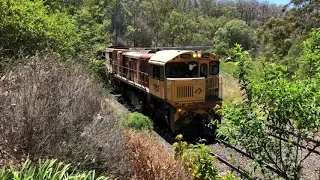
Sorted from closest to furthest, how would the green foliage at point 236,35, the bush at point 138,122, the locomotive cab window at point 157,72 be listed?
the bush at point 138,122, the locomotive cab window at point 157,72, the green foliage at point 236,35

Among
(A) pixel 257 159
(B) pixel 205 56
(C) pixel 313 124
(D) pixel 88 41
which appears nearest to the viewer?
(C) pixel 313 124

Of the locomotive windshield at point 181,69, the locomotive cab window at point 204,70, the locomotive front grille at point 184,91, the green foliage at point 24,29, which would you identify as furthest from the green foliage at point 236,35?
the green foliage at point 24,29

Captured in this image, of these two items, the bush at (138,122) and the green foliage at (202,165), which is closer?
the green foliage at (202,165)

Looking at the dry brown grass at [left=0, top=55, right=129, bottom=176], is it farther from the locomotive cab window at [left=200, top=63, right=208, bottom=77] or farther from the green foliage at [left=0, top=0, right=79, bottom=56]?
the locomotive cab window at [left=200, top=63, right=208, bottom=77]

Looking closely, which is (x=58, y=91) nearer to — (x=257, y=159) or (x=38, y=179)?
(x=38, y=179)

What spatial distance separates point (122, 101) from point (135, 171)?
14823 mm

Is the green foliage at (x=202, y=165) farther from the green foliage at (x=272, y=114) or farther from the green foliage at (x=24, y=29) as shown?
the green foliage at (x=24, y=29)

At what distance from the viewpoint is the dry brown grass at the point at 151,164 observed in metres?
5.81

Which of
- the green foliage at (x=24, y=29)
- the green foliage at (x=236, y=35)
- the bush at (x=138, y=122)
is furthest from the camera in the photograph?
the green foliage at (x=236, y=35)

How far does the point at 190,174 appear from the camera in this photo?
20.0ft

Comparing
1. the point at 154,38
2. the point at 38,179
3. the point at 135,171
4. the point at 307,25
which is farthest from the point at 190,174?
the point at 154,38

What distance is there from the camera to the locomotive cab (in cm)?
1289

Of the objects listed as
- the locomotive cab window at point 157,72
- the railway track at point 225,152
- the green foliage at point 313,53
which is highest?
the green foliage at point 313,53

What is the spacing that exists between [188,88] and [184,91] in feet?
0.59
